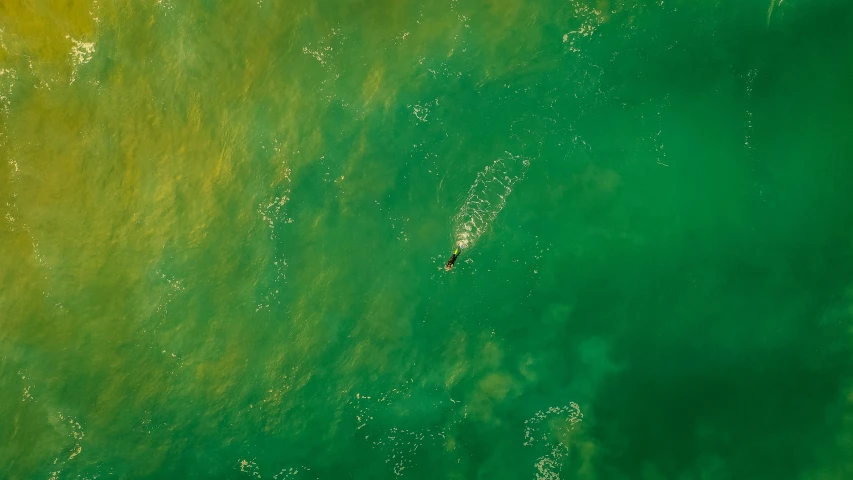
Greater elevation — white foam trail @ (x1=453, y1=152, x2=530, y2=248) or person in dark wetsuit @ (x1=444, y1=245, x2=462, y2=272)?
white foam trail @ (x1=453, y1=152, x2=530, y2=248)

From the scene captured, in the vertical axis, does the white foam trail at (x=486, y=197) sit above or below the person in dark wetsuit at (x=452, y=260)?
above

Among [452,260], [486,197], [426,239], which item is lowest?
[452,260]

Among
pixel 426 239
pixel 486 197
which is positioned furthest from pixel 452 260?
pixel 486 197

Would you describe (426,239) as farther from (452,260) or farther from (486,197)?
(486,197)

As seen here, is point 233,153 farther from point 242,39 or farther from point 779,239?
point 779,239
